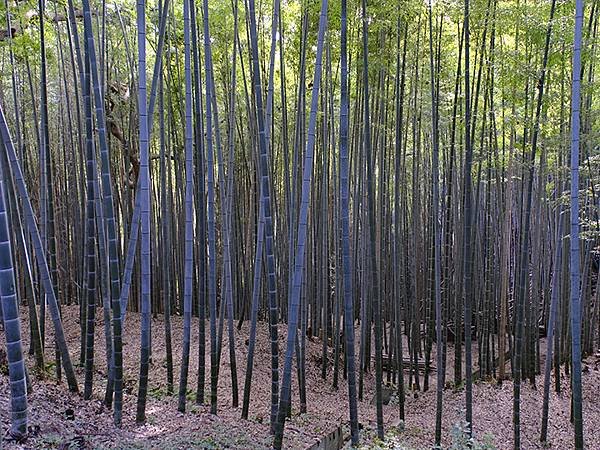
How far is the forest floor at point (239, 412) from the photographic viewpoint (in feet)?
10.2

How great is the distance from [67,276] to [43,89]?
4.40m

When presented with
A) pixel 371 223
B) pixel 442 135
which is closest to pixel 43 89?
pixel 371 223

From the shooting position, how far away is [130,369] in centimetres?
507

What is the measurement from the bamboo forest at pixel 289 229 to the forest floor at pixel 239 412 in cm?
2

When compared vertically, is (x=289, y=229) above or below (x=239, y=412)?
above

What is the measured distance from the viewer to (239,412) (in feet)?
13.5

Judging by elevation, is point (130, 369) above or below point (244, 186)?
below

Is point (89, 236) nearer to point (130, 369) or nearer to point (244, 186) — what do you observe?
point (130, 369)

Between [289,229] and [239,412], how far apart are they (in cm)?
156

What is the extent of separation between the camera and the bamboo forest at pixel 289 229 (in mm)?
3191

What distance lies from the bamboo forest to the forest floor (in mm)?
25

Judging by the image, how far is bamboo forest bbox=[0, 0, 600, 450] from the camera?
10.5 feet

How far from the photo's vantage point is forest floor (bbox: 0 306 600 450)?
3094mm

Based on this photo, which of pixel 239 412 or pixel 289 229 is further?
pixel 289 229
